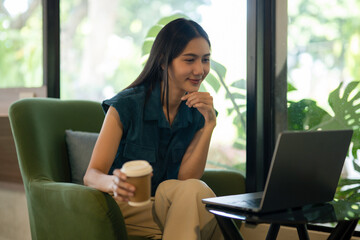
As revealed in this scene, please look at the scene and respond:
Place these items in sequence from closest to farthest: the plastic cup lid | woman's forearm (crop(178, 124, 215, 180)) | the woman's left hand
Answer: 1. the plastic cup lid
2. the woman's left hand
3. woman's forearm (crop(178, 124, 215, 180))

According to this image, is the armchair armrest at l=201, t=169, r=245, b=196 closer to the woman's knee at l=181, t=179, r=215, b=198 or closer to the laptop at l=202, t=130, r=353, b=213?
the woman's knee at l=181, t=179, r=215, b=198

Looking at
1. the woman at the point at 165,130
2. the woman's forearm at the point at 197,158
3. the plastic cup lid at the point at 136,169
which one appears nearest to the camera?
the plastic cup lid at the point at 136,169

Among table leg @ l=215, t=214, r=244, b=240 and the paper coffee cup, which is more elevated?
the paper coffee cup

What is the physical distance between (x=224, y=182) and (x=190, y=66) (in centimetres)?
63

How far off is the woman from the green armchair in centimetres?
9

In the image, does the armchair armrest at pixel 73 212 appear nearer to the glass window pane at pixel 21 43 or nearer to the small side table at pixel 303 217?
the small side table at pixel 303 217

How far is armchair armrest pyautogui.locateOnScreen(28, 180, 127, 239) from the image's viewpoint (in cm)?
155

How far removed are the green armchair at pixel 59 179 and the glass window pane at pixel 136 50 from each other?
336 millimetres

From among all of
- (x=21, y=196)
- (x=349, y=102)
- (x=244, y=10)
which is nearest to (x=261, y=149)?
(x=349, y=102)

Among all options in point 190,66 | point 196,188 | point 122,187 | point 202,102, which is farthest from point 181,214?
point 190,66

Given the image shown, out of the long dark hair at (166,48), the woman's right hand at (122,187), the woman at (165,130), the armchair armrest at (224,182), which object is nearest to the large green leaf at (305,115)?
the armchair armrest at (224,182)

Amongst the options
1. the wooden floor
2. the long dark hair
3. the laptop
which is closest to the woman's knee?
the laptop

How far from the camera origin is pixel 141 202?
1.23 meters

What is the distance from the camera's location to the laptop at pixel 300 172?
130 cm
